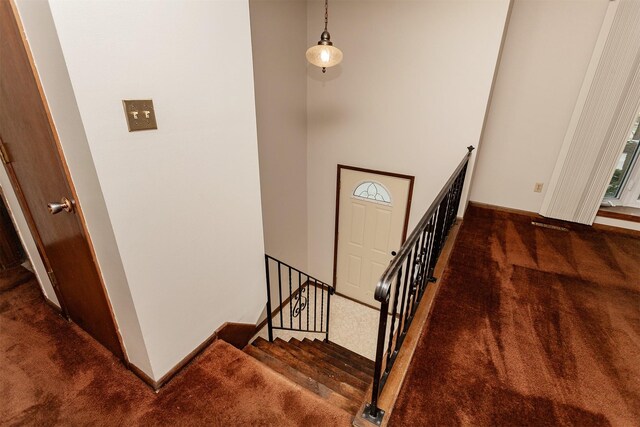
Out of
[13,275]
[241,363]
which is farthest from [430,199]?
→ [13,275]

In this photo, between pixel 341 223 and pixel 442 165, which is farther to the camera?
pixel 341 223

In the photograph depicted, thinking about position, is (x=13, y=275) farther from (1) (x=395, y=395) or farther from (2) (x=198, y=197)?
(1) (x=395, y=395)

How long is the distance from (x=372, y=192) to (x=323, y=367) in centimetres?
221

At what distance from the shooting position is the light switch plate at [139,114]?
1.33 meters

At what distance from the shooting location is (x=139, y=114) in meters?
1.38

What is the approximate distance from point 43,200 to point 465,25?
3559mm

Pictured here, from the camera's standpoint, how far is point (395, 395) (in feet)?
4.79

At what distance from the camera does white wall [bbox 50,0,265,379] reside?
1.24 m

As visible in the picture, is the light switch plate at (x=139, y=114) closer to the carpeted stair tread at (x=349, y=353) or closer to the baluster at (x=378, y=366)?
the baluster at (x=378, y=366)

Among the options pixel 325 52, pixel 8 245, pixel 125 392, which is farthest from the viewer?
pixel 8 245

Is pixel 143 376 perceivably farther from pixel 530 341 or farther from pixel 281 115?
pixel 281 115

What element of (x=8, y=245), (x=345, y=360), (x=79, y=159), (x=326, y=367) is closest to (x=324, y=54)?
(x=79, y=159)

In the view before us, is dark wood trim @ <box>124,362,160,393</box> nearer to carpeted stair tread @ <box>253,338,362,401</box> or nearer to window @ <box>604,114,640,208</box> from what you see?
carpeted stair tread @ <box>253,338,362,401</box>

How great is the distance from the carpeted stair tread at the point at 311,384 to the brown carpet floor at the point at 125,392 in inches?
5.8
